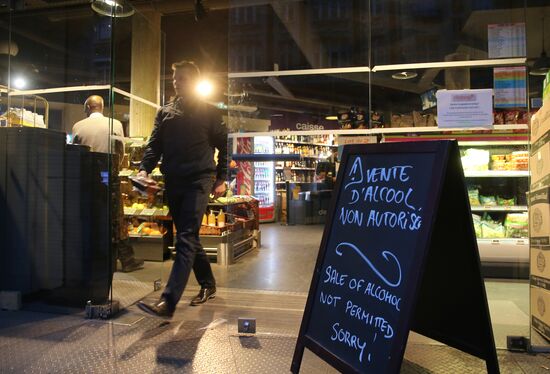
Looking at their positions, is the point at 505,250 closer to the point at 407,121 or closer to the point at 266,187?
the point at 407,121

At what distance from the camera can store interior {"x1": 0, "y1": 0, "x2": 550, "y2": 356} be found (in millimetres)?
3479

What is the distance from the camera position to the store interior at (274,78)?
348 centimetres

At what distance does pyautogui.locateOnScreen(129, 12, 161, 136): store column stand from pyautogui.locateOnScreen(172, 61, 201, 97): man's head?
2.19 meters

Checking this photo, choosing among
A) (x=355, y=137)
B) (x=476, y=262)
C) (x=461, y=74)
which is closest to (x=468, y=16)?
(x=461, y=74)

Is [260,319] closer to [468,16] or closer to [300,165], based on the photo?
[468,16]

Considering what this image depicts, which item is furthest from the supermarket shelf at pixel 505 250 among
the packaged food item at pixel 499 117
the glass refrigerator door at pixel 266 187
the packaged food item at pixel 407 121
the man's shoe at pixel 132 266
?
the glass refrigerator door at pixel 266 187

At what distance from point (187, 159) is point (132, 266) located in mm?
1782

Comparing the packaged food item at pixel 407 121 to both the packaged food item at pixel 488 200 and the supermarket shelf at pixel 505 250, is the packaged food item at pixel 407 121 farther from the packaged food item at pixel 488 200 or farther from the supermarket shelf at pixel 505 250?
the supermarket shelf at pixel 505 250

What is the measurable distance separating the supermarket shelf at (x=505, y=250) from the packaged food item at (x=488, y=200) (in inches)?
15.1

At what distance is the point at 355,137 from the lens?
4.13m

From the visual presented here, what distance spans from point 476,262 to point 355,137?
2.44 meters

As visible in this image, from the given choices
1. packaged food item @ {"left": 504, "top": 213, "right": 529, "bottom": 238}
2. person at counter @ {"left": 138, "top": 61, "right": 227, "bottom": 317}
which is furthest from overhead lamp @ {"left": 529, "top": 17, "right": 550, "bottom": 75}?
person at counter @ {"left": 138, "top": 61, "right": 227, "bottom": 317}

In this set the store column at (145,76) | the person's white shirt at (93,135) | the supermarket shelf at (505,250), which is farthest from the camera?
the store column at (145,76)

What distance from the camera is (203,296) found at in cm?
326
